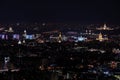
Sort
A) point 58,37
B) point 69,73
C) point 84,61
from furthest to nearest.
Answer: point 58,37 < point 84,61 < point 69,73

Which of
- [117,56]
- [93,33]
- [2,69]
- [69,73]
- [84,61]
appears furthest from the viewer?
[93,33]

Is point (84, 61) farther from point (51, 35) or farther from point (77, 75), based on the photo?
point (51, 35)

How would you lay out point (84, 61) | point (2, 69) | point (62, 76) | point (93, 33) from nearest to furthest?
point (62, 76), point (2, 69), point (84, 61), point (93, 33)

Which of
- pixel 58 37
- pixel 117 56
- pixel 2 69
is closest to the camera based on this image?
pixel 2 69

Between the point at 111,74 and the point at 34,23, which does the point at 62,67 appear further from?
the point at 34,23

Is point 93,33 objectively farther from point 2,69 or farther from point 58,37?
point 2,69

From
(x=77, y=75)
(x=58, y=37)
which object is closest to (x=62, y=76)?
(x=77, y=75)

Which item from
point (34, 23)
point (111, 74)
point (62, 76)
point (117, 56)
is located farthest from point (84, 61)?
point (34, 23)

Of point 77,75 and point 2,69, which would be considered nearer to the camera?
point 77,75

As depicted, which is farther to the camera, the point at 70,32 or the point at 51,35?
the point at 70,32
